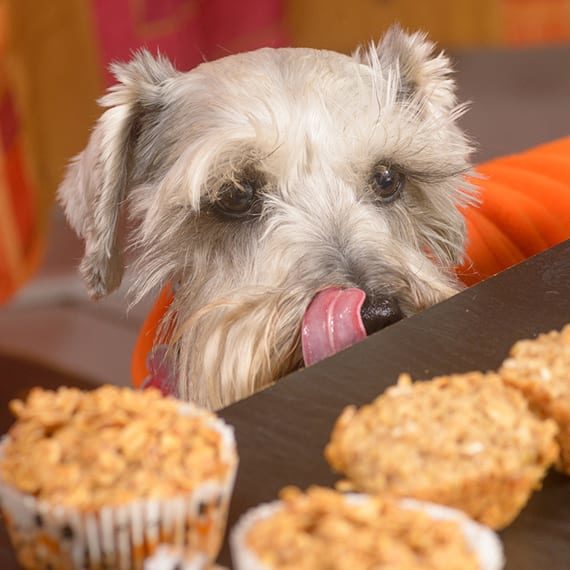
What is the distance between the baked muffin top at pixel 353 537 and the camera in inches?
25.1

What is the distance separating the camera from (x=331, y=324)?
4.79 feet

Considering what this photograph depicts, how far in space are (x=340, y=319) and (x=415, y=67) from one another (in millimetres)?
695

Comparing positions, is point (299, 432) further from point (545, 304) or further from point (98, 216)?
point (98, 216)

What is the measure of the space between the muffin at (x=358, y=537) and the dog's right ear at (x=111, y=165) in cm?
116

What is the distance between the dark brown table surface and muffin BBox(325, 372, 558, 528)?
0.03 m

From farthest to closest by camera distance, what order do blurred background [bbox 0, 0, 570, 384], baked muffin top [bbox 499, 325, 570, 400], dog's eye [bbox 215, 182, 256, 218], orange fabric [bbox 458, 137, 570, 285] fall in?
1. blurred background [bbox 0, 0, 570, 384]
2. orange fabric [bbox 458, 137, 570, 285]
3. dog's eye [bbox 215, 182, 256, 218]
4. baked muffin top [bbox 499, 325, 570, 400]

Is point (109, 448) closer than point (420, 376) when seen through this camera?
Yes

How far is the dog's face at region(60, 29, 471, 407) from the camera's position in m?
1.59

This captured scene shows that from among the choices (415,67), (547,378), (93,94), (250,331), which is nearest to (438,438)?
(547,378)

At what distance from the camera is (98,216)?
5.90 ft

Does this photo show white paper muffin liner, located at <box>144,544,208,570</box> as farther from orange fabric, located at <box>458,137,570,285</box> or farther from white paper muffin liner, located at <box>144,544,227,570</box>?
orange fabric, located at <box>458,137,570,285</box>

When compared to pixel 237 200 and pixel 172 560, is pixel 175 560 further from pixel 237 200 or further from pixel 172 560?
pixel 237 200

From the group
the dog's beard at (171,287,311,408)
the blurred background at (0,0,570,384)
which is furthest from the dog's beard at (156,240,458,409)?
the blurred background at (0,0,570,384)

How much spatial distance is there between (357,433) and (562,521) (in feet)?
0.55
